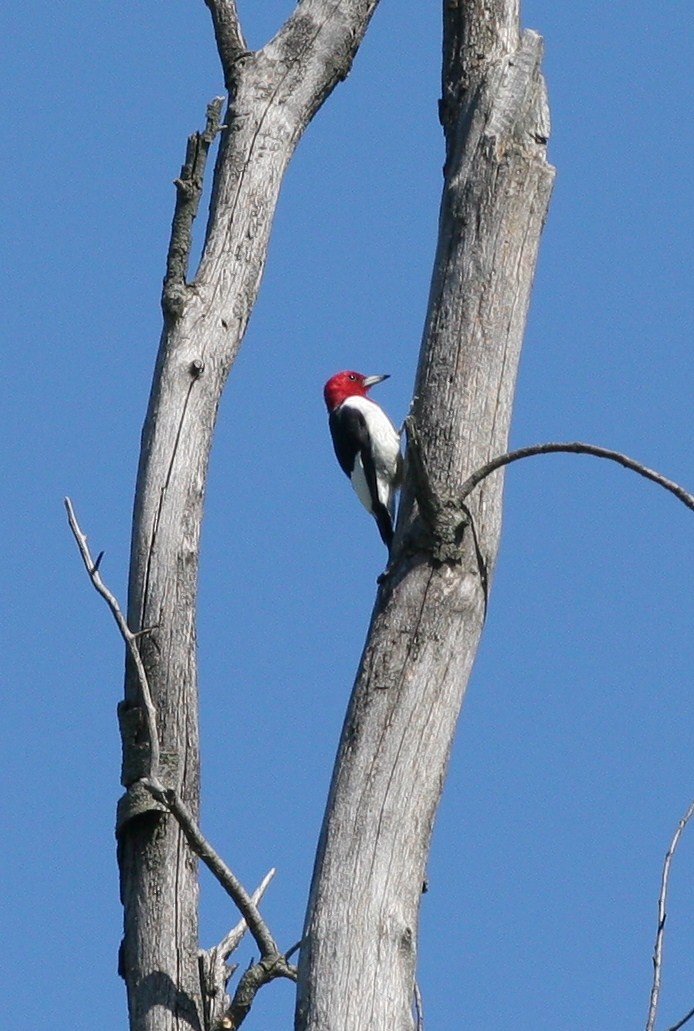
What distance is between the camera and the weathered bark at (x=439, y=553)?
356 centimetres

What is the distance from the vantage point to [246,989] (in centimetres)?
417

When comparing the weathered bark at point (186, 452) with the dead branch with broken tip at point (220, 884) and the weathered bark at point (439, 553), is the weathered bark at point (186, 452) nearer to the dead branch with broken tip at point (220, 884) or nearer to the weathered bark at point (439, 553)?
the dead branch with broken tip at point (220, 884)

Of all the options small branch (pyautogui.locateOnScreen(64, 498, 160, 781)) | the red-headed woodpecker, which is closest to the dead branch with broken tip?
small branch (pyautogui.locateOnScreen(64, 498, 160, 781))

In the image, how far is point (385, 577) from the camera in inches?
160

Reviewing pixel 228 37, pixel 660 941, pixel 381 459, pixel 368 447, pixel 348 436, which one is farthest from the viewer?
pixel 348 436

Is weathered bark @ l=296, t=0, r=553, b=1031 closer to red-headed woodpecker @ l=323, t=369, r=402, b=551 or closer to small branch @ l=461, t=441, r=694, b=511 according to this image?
small branch @ l=461, t=441, r=694, b=511

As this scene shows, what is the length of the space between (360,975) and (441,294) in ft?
6.26

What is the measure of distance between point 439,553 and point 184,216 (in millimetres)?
1739

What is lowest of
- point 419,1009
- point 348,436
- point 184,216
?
point 419,1009

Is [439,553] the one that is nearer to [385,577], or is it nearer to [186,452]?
[385,577]

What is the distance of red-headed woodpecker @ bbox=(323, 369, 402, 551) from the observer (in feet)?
25.0

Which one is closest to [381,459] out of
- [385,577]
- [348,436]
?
[348,436]

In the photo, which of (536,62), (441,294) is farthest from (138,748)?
(536,62)

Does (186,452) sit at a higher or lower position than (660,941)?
higher
